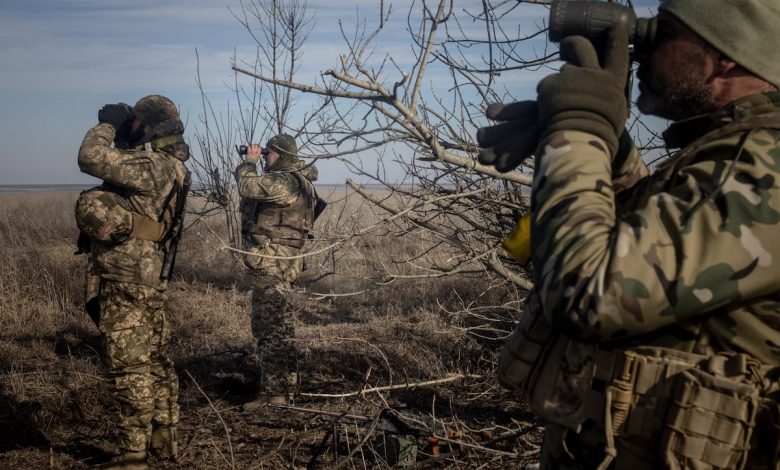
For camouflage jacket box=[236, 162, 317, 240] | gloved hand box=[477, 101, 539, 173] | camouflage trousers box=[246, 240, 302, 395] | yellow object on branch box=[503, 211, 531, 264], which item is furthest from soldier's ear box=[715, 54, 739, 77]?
camouflage jacket box=[236, 162, 317, 240]

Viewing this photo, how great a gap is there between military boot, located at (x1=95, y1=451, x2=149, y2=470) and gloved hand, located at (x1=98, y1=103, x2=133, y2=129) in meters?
2.12

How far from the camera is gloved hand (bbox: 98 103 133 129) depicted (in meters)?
4.30

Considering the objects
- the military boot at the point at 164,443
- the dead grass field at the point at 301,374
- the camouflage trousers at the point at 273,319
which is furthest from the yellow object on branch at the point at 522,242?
the camouflage trousers at the point at 273,319

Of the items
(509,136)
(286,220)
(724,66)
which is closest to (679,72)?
(724,66)

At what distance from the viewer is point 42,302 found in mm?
7648

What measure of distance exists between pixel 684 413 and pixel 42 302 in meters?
8.00

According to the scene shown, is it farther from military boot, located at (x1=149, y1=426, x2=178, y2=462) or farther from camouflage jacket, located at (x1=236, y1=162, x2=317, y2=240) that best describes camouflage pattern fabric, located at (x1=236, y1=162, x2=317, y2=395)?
military boot, located at (x1=149, y1=426, x2=178, y2=462)

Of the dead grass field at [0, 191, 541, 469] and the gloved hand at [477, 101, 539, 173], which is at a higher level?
the gloved hand at [477, 101, 539, 173]

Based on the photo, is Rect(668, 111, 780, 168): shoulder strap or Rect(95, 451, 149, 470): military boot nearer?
Rect(668, 111, 780, 168): shoulder strap

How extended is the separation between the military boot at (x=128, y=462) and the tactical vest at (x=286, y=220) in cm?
237

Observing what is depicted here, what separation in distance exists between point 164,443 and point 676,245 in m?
3.92

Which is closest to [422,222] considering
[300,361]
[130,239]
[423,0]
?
[423,0]

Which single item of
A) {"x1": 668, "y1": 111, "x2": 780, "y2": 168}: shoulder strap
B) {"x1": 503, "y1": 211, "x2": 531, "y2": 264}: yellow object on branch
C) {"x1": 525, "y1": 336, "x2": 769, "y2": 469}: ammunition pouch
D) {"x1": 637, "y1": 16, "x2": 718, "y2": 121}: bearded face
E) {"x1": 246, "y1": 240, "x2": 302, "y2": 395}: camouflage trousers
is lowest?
{"x1": 246, "y1": 240, "x2": 302, "y2": 395}: camouflage trousers

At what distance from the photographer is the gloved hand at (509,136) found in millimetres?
1364
